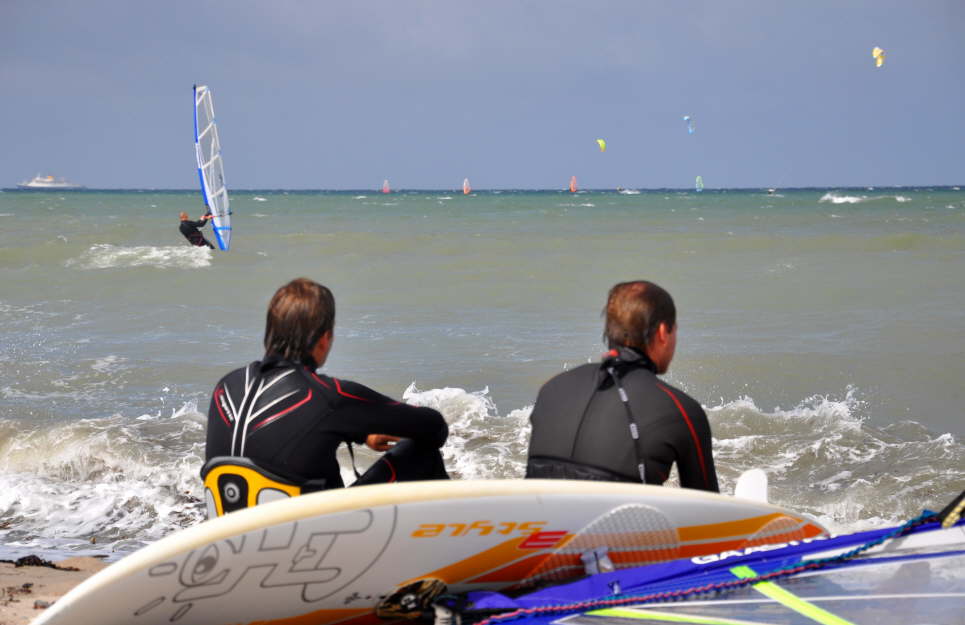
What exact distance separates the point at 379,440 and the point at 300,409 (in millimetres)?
281

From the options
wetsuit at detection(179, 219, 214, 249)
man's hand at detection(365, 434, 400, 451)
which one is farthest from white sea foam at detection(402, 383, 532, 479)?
wetsuit at detection(179, 219, 214, 249)

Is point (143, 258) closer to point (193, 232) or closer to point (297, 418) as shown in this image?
point (193, 232)

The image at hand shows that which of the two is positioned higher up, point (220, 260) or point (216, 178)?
point (216, 178)

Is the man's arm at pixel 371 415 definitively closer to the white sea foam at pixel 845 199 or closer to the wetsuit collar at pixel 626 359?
the wetsuit collar at pixel 626 359

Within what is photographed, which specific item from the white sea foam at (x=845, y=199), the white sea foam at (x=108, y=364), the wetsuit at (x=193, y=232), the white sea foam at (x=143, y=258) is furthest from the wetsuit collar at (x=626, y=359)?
the white sea foam at (x=845, y=199)

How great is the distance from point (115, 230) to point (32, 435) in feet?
78.5

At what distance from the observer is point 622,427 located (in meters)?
2.38

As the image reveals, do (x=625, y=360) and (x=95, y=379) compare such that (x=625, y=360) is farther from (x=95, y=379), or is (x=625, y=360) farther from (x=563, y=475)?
(x=95, y=379)

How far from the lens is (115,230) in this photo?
92.4 feet

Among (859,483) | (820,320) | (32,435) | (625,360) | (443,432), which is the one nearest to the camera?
(625,360)

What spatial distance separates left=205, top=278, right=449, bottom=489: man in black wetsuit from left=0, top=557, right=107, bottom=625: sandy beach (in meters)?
1.08

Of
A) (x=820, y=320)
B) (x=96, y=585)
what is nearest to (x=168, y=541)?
(x=96, y=585)

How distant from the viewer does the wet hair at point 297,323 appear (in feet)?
8.30

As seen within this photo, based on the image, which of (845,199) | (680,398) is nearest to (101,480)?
(680,398)
